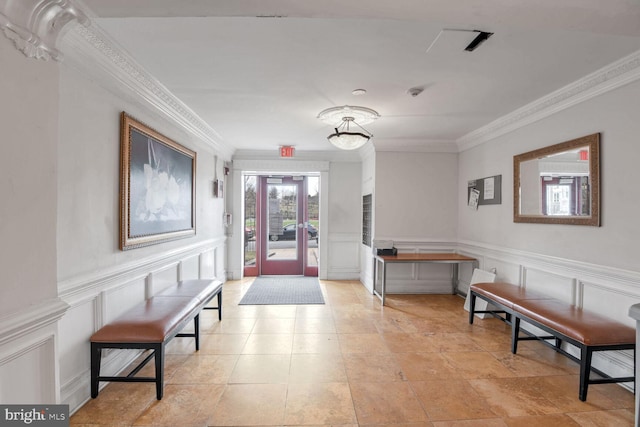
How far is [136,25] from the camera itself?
1945 mm

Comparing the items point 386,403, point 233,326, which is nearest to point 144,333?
point 233,326

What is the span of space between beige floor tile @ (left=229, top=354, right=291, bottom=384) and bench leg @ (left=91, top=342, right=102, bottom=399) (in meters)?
0.96

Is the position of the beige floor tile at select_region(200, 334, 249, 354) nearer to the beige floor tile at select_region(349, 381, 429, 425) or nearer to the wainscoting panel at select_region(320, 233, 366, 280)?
the beige floor tile at select_region(349, 381, 429, 425)

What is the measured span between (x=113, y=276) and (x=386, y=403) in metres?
2.35

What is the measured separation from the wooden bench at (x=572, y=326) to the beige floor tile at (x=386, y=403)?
1.28 m

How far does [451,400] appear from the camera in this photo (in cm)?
229

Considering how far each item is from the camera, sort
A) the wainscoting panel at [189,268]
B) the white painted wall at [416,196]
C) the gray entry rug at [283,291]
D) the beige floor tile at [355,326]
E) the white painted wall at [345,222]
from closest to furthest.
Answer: the beige floor tile at [355,326] < the wainscoting panel at [189,268] < the gray entry rug at [283,291] < the white painted wall at [416,196] < the white painted wall at [345,222]

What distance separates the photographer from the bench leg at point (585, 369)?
225 cm

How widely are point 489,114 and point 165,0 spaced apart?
3.67 m

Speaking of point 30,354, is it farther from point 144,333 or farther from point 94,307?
point 94,307

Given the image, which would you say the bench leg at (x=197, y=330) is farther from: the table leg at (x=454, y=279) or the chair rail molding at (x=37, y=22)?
the table leg at (x=454, y=279)

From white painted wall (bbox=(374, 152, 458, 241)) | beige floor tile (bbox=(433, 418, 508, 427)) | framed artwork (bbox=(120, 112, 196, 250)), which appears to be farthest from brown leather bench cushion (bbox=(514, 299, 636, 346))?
framed artwork (bbox=(120, 112, 196, 250))

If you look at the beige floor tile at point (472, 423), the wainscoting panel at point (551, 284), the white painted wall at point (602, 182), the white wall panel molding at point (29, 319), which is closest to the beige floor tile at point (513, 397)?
the beige floor tile at point (472, 423)

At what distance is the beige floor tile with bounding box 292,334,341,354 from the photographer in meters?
3.07
